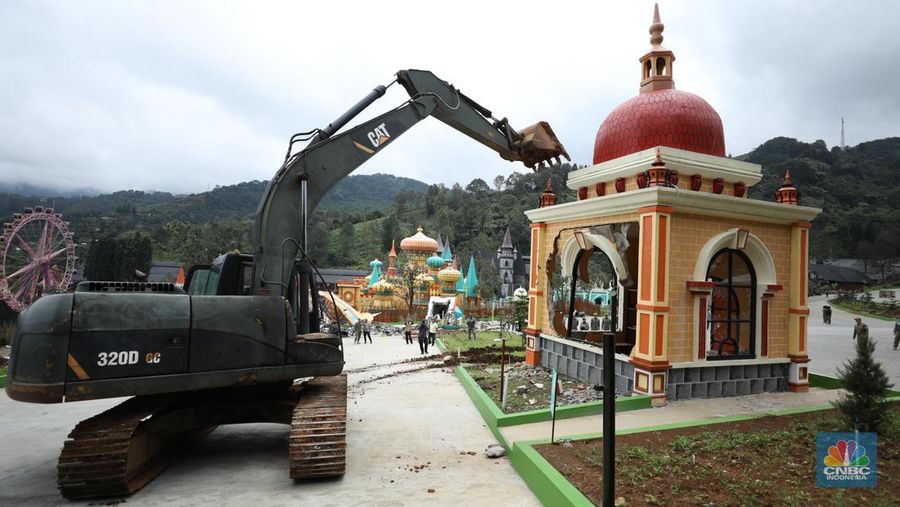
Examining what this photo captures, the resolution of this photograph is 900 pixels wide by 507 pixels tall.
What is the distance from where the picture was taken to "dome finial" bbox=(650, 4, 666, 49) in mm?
12484

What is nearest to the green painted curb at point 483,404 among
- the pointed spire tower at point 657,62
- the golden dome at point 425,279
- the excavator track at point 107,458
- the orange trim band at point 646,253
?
the orange trim band at point 646,253

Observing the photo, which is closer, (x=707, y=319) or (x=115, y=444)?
(x=115, y=444)

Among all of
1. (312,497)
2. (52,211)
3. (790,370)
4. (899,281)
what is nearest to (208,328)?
(312,497)

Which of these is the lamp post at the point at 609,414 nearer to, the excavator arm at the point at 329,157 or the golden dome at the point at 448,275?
the excavator arm at the point at 329,157

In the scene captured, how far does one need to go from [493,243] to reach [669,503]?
3301 inches

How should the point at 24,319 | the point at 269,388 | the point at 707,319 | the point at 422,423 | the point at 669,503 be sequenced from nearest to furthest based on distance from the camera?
the point at 669,503, the point at 24,319, the point at 269,388, the point at 422,423, the point at 707,319

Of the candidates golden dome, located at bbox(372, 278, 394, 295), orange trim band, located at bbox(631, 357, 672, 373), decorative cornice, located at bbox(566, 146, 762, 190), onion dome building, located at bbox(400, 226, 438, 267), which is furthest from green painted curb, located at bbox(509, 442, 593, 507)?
onion dome building, located at bbox(400, 226, 438, 267)

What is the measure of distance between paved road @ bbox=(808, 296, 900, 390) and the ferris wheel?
133 ft

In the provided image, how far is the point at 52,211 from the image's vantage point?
31.8 meters

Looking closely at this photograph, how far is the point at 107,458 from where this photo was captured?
18.3 feet

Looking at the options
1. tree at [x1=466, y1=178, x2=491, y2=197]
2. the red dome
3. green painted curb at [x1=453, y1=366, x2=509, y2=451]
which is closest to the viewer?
green painted curb at [x1=453, y1=366, x2=509, y2=451]

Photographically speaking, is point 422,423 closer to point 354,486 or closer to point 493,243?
point 354,486

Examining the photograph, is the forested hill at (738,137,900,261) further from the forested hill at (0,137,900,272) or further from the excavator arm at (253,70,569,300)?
the excavator arm at (253,70,569,300)

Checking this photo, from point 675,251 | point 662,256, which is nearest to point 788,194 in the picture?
point 675,251
